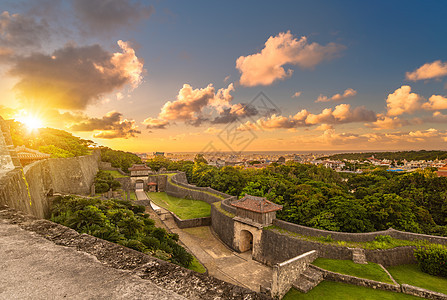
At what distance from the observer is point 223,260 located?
16.2 metres

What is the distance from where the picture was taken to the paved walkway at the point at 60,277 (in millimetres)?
1857

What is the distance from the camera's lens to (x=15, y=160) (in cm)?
820

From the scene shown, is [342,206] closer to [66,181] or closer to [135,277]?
[135,277]

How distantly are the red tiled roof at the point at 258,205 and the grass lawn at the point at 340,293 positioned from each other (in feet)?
19.3

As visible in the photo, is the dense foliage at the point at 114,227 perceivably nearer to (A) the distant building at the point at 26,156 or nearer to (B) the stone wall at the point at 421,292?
(A) the distant building at the point at 26,156

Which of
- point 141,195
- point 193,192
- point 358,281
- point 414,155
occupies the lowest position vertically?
point 358,281

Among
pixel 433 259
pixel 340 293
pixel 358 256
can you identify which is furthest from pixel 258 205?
pixel 433 259

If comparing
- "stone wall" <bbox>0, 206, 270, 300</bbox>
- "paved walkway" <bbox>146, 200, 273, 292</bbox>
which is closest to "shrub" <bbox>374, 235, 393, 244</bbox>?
"paved walkway" <bbox>146, 200, 273, 292</bbox>

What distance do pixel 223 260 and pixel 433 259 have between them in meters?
12.6

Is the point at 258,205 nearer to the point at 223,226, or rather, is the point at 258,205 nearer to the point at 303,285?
the point at 223,226

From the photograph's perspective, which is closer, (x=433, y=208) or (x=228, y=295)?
(x=228, y=295)

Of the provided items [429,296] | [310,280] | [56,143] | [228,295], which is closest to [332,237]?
[310,280]

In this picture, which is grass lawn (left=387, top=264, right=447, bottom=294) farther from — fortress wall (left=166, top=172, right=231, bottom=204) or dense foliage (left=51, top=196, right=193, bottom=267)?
fortress wall (left=166, top=172, right=231, bottom=204)

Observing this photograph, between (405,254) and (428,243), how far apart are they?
69.7 inches
